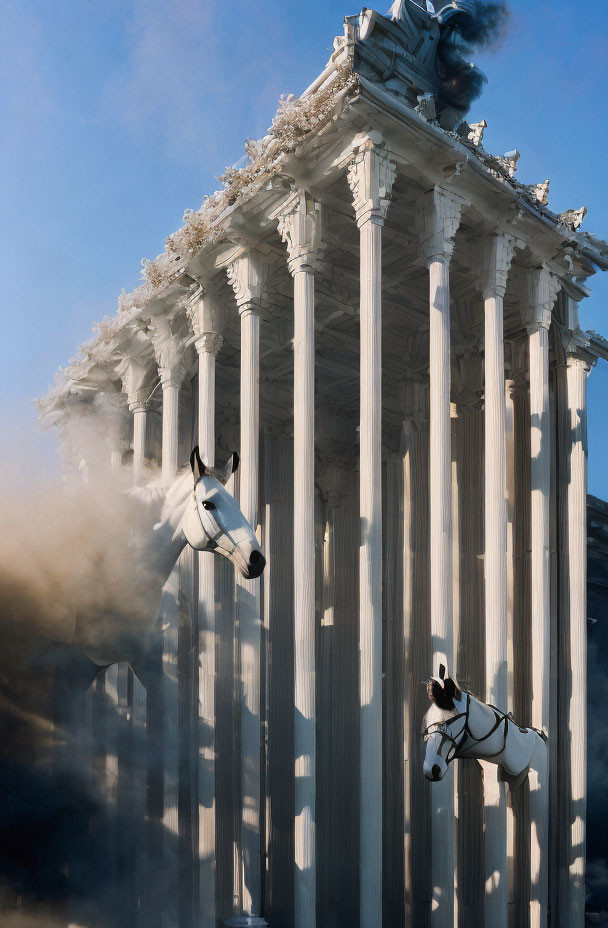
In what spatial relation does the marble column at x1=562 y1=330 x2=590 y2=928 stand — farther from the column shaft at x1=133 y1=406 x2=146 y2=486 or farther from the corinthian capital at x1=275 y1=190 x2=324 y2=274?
the column shaft at x1=133 y1=406 x2=146 y2=486

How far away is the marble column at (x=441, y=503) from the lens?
1756cm

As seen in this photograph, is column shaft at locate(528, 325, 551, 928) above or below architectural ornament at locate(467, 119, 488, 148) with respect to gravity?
below

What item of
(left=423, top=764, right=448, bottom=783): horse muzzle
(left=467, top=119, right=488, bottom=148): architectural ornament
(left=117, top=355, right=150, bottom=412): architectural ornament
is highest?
(left=467, top=119, right=488, bottom=148): architectural ornament

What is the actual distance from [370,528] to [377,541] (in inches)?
9.0

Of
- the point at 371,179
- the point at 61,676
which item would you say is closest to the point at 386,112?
the point at 371,179

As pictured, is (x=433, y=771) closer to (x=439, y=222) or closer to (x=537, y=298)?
(x=439, y=222)

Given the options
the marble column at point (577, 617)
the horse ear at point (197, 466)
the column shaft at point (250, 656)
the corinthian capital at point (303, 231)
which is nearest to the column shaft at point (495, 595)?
the marble column at point (577, 617)

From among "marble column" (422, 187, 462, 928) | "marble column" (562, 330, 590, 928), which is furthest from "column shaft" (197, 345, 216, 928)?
"marble column" (562, 330, 590, 928)

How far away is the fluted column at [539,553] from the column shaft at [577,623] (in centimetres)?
117

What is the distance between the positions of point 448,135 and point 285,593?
1408 centimetres

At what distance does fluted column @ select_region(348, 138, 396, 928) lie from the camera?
668 inches

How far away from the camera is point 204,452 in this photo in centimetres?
2189

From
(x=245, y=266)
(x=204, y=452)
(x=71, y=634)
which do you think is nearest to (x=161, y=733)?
(x=71, y=634)

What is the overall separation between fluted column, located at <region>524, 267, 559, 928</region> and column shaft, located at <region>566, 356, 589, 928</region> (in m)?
1.17
